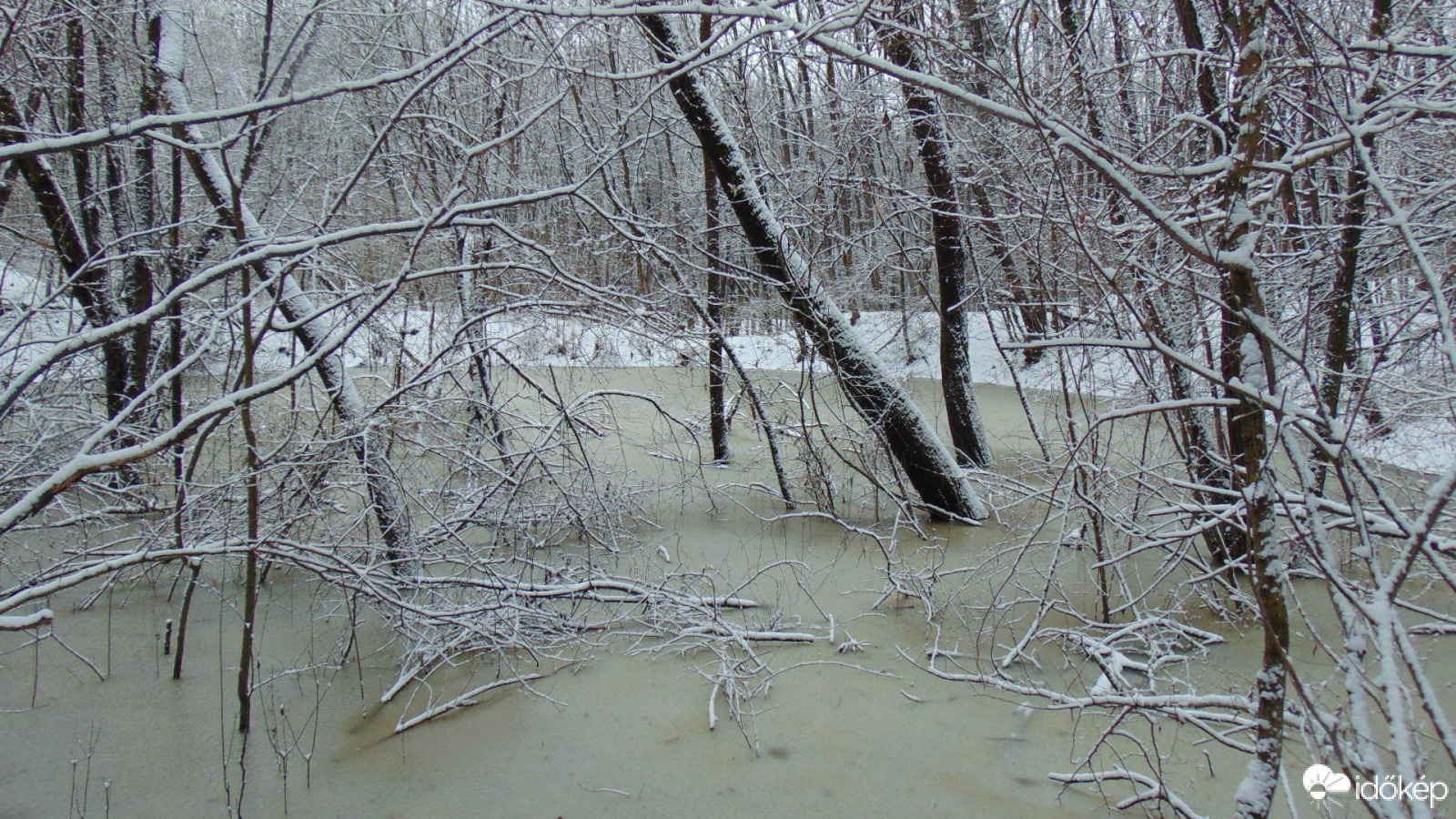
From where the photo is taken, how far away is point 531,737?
3734 mm

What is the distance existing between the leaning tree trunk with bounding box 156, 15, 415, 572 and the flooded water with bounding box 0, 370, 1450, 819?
600 mm

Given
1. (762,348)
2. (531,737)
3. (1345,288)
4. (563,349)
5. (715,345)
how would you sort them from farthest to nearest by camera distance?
(762,348) < (715,345) < (563,349) < (1345,288) < (531,737)

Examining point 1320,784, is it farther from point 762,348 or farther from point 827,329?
point 762,348

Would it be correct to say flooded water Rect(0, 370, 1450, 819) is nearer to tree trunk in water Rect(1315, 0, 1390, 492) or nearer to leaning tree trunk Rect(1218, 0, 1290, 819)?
leaning tree trunk Rect(1218, 0, 1290, 819)

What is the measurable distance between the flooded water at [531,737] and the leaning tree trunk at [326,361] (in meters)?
0.60

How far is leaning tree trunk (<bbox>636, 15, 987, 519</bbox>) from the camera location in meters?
6.01

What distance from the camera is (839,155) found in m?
6.64

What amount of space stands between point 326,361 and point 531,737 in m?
2.44

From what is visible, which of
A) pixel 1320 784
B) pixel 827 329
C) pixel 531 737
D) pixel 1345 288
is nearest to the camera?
pixel 1320 784

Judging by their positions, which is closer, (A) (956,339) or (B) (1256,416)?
(B) (1256,416)

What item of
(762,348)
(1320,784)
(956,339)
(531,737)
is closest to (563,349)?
(531,737)

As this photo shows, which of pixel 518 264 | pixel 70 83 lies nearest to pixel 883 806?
pixel 518 264

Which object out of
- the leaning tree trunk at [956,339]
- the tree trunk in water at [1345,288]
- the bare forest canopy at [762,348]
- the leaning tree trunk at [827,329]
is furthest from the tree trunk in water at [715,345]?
the tree trunk in water at [1345,288]

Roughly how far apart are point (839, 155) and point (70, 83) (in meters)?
5.54
